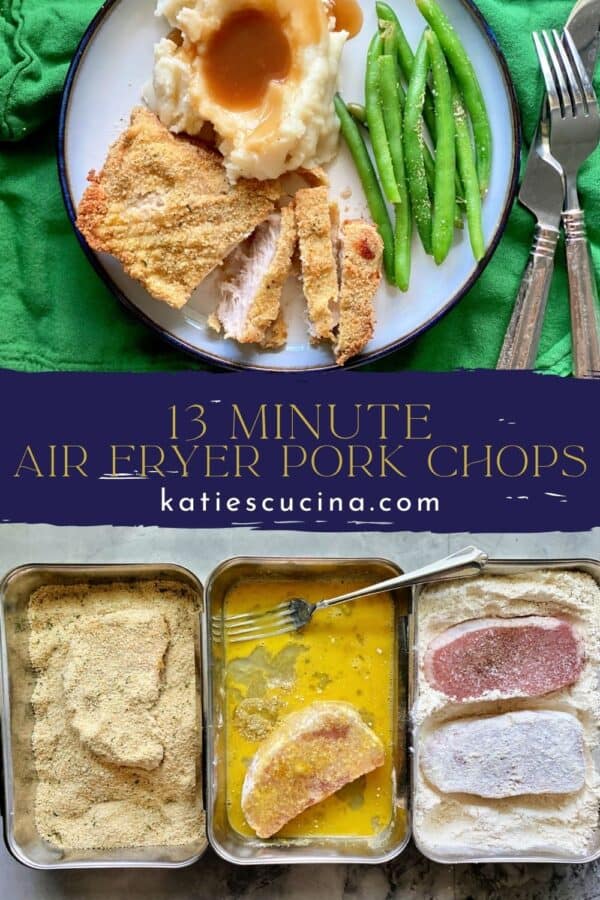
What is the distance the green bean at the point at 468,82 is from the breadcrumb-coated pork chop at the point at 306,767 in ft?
5.07

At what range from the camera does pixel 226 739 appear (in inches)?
93.1

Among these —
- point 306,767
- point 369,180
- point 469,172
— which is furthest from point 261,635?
point 469,172

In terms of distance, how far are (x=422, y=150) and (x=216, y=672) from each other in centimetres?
156

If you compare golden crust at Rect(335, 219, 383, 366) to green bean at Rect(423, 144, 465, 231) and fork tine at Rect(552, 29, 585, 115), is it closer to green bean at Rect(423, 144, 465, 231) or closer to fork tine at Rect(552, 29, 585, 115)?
green bean at Rect(423, 144, 465, 231)

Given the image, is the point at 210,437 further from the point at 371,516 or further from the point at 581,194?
the point at 581,194

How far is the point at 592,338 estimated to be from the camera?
8.42 ft

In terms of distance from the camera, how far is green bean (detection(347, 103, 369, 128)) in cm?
248

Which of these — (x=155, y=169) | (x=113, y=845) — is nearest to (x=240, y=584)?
(x=113, y=845)

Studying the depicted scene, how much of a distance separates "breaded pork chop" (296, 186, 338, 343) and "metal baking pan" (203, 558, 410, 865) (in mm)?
665

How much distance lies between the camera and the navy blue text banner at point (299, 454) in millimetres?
2533

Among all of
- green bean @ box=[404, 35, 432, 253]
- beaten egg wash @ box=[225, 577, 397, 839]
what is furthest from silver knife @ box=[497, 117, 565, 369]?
beaten egg wash @ box=[225, 577, 397, 839]

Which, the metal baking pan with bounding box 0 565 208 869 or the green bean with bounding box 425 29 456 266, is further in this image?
the green bean with bounding box 425 29 456 266

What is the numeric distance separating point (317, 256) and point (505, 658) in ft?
3.98

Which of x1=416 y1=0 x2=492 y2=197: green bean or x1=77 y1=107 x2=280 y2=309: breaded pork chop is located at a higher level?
x1=416 y1=0 x2=492 y2=197: green bean
